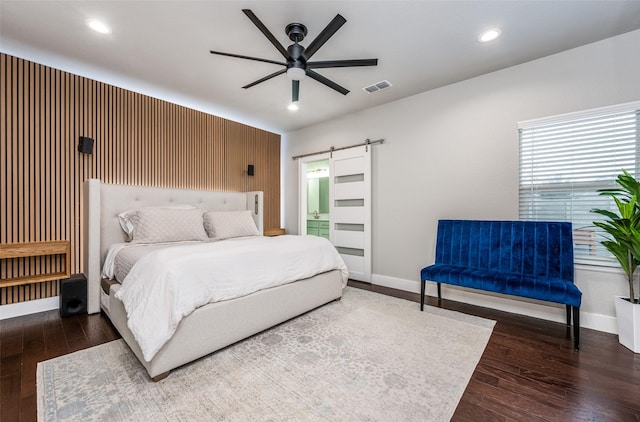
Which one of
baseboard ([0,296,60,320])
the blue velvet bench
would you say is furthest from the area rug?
baseboard ([0,296,60,320])

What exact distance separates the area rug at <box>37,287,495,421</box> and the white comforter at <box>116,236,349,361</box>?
33cm

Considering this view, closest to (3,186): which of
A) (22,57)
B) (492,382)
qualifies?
(22,57)

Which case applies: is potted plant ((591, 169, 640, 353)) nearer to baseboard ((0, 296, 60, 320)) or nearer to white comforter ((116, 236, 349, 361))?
white comforter ((116, 236, 349, 361))

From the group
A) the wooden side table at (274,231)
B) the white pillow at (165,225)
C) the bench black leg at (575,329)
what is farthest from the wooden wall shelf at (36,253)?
the bench black leg at (575,329)

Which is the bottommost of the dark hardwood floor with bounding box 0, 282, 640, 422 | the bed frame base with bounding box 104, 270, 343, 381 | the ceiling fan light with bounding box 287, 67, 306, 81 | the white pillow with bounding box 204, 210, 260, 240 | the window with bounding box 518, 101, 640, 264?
the dark hardwood floor with bounding box 0, 282, 640, 422

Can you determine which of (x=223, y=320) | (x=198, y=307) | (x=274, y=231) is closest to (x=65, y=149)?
(x=198, y=307)

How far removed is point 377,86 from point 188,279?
3.16m

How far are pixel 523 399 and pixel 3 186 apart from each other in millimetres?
4775

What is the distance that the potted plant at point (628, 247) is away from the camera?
7.16 ft

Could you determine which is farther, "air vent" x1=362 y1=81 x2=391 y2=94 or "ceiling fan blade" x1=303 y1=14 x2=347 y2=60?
"air vent" x1=362 y1=81 x2=391 y2=94

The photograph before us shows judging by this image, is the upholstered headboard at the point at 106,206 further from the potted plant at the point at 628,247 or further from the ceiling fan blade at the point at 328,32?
the potted plant at the point at 628,247

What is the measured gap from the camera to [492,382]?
5.92 ft

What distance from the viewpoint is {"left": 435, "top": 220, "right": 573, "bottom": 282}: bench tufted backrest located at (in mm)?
2641

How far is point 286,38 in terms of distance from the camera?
2.60m
